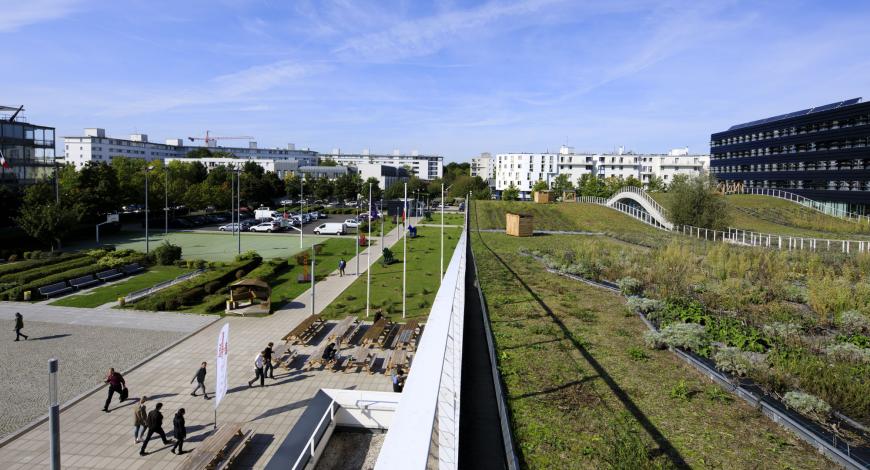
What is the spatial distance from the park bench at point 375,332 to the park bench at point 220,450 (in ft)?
20.8

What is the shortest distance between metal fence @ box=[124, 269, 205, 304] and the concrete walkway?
7164mm

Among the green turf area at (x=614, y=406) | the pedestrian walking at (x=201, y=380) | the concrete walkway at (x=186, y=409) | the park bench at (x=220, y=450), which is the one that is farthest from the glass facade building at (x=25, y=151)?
the green turf area at (x=614, y=406)

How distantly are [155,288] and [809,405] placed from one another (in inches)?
1067

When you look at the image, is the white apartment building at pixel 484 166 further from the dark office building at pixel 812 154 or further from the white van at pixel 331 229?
the white van at pixel 331 229

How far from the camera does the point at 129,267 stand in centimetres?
3103

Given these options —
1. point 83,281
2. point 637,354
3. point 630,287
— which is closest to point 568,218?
point 630,287

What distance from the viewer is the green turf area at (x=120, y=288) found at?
24.0 m

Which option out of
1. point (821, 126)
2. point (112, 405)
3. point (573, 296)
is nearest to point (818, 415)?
A: point (573, 296)

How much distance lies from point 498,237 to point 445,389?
34.0 metres

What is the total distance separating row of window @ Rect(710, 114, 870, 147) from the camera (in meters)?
58.4

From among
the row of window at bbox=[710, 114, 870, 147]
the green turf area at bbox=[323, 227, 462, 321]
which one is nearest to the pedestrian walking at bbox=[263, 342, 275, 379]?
the green turf area at bbox=[323, 227, 462, 321]

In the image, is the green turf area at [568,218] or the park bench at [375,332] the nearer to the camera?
the park bench at [375,332]

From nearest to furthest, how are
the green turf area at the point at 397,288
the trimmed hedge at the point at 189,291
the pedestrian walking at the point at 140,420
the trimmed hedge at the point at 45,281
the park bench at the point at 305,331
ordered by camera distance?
1. the pedestrian walking at the point at 140,420
2. the park bench at the point at 305,331
3. the green turf area at the point at 397,288
4. the trimmed hedge at the point at 189,291
5. the trimmed hedge at the point at 45,281

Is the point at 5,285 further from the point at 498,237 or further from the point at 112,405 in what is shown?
the point at 498,237
